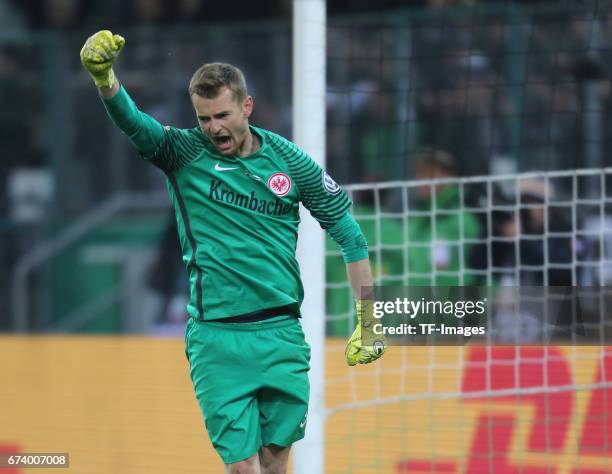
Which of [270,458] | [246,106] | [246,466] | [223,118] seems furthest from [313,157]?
[246,466]

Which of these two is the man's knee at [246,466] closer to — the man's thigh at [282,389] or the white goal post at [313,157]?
the man's thigh at [282,389]

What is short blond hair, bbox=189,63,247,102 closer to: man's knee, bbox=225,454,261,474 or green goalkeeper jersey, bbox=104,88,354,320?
green goalkeeper jersey, bbox=104,88,354,320

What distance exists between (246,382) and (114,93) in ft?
3.47

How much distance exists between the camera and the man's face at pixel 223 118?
12.0 ft

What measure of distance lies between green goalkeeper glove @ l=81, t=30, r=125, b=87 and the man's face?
1.05ft

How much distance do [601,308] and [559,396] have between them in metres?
0.90

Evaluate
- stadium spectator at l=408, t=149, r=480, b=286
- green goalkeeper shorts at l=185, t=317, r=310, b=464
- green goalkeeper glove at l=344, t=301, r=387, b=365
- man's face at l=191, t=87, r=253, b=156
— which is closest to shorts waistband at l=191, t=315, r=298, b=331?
green goalkeeper shorts at l=185, t=317, r=310, b=464

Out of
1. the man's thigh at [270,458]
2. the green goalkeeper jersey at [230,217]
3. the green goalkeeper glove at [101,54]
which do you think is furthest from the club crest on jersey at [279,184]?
the man's thigh at [270,458]

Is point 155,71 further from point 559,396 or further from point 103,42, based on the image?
point 103,42

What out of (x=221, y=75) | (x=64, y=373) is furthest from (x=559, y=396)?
(x=64, y=373)

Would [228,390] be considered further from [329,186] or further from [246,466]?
[329,186]

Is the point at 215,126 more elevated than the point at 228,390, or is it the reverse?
the point at 215,126

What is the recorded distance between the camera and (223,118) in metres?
3.69

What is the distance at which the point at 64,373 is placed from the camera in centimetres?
776
